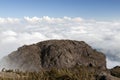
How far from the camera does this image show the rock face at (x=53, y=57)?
17300cm

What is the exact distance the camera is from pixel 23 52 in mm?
181750

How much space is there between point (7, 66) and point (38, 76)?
52.0 m

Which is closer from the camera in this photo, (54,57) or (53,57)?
(54,57)

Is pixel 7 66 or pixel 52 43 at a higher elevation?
pixel 52 43

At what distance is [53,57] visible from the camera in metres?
179

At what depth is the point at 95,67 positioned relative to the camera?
17288 centimetres

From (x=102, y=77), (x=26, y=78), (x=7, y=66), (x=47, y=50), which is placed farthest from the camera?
(x=47, y=50)

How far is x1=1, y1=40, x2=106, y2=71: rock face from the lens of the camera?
173 m

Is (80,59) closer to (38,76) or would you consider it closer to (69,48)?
(69,48)

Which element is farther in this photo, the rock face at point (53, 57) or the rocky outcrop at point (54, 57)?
the rock face at point (53, 57)

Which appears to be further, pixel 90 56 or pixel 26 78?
pixel 90 56

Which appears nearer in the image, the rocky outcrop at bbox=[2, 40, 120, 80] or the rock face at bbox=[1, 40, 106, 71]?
the rocky outcrop at bbox=[2, 40, 120, 80]

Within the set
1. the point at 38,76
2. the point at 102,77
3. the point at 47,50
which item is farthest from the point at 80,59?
the point at 38,76

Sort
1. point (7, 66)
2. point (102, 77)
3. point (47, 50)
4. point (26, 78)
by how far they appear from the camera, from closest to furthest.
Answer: point (26, 78)
point (102, 77)
point (7, 66)
point (47, 50)
